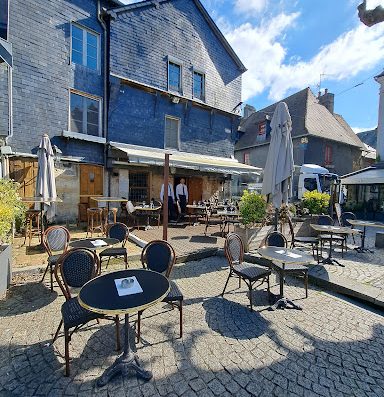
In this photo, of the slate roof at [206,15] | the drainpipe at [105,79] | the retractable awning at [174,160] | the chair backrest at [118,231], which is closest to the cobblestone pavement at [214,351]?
the chair backrest at [118,231]

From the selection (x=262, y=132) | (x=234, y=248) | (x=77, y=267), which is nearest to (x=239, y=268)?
(x=234, y=248)

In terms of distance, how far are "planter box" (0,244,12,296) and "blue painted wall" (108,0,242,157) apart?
713 cm

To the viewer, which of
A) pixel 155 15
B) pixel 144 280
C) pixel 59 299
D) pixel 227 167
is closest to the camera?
pixel 144 280

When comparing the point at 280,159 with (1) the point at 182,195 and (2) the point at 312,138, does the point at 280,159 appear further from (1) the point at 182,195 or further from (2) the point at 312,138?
(2) the point at 312,138

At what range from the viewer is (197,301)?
404 cm

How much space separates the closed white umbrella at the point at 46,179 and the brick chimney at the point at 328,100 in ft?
86.3

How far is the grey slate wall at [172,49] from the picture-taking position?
34.5 ft

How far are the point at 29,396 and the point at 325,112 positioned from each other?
27.4 m

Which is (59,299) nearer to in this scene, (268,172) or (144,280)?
(144,280)

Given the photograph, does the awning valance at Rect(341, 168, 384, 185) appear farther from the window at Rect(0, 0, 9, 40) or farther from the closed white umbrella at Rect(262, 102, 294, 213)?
the window at Rect(0, 0, 9, 40)

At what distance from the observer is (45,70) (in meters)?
8.72

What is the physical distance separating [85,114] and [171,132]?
4311mm

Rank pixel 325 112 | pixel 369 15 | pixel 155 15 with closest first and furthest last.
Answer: pixel 369 15 → pixel 155 15 → pixel 325 112

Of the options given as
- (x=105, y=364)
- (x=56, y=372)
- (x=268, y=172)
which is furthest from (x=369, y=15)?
(x=56, y=372)
